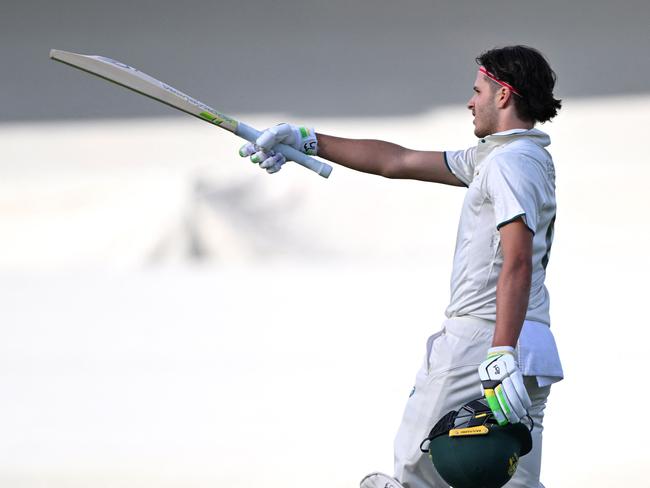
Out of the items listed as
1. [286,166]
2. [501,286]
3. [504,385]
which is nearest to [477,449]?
[504,385]

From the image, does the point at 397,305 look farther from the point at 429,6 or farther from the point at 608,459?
the point at 608,459

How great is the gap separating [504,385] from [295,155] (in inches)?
33.8

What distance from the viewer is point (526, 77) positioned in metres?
2.50

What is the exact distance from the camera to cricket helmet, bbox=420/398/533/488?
2297mm

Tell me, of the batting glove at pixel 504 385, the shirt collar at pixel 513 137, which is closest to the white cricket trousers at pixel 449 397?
the batting glove at pixel 504 385

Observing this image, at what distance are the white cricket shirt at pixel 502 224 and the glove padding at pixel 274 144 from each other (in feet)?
1.63

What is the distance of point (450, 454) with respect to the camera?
2.31 metres

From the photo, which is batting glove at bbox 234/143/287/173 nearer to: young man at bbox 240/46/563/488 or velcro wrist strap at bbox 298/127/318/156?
velcro wrist strap at bbox 298/127/318/156

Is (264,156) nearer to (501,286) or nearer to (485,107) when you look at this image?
(485,107)

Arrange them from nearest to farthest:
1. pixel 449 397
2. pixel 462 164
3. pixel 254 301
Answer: pixel 449 397 < pixel 462 164 < pixel 254 301

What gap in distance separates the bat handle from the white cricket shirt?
42cm

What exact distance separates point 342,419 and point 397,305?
1928 mm

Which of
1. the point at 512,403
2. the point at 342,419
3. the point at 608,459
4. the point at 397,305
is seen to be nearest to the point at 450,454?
the point at 512,403

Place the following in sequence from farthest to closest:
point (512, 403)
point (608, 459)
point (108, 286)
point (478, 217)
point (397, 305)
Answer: point (108, 286)
point (397, 305)
point (608, 459)
point (478, 217)
point (512, 403)
